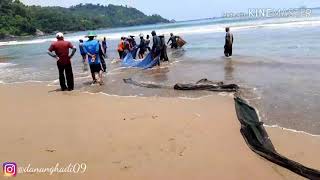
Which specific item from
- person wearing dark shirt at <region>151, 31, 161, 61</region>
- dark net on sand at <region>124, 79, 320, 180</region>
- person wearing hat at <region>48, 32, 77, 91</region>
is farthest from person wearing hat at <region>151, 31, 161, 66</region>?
dark net on sand at <region>124, 79, 320, 180</region>

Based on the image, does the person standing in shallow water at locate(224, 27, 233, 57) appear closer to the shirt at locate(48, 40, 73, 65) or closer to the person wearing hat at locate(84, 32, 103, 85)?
the person wearing hat at locate(84, 32, 103, 85)

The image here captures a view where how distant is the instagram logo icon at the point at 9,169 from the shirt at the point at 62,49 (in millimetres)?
5780

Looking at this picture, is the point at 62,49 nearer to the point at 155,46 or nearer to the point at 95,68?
the point at 95,68

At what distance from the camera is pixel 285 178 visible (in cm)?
420

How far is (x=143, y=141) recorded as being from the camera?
5465 mm

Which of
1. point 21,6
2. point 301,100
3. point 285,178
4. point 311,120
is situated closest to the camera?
point 285,178

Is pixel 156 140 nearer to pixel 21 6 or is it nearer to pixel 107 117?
pixel 107 117

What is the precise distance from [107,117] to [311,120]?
3.25 meters

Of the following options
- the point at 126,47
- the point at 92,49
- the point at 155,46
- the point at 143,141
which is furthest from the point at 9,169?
the point at 126,47

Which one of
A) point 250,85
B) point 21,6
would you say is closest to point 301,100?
point 250,85

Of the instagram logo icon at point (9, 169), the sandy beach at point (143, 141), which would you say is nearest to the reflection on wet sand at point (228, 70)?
the sandy beach at point (143, 141)

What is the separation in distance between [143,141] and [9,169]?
170cm

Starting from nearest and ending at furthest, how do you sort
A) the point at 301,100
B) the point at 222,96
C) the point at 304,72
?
1. the point at 301,100
2. the point at 222,96
3. the point at 304,72

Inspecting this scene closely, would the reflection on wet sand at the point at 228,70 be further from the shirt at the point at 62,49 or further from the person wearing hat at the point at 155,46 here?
the shirt at the point at 62,49
